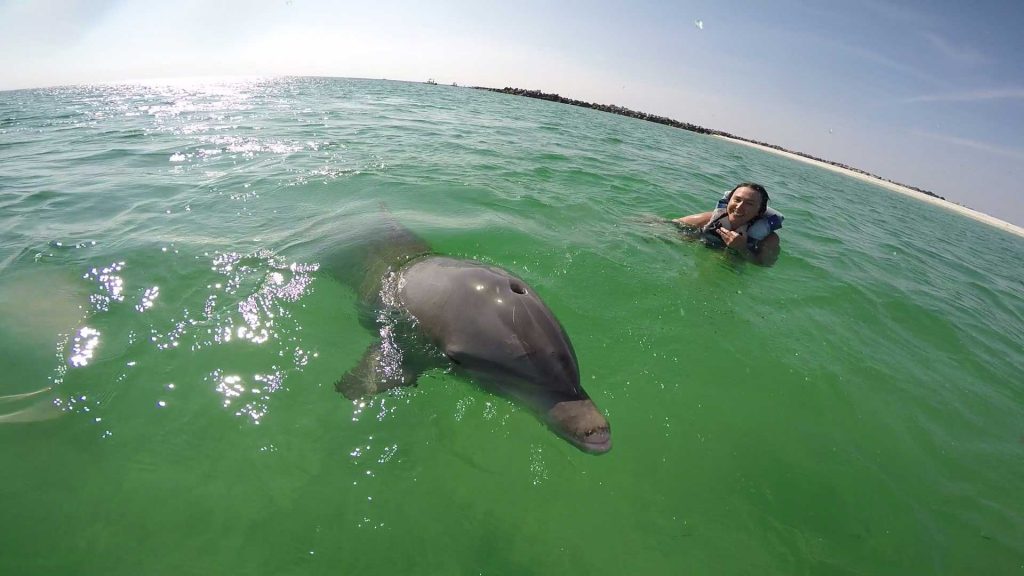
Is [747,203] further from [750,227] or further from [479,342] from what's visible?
[479,342]

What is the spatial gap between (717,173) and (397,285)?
19.7 metres

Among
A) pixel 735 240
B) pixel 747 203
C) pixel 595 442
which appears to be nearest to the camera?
pixel 595 442

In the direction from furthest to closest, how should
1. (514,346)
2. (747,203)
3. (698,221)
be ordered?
(698,221) → (747,203) → (514,346)

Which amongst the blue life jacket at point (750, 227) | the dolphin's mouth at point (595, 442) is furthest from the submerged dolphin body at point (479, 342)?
the blue life jacket at point (750, 227)

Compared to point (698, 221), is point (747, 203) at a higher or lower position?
higher

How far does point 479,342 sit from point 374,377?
0.96 meters

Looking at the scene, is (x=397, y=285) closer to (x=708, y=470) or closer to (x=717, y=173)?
(x=708, y=470)

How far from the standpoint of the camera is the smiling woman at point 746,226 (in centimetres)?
734

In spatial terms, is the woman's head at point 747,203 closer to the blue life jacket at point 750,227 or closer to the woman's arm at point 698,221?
the blue life jacket at point 750,227

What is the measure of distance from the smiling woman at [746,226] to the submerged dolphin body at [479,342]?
541 cm

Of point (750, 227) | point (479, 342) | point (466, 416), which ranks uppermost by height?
point (750, 227)

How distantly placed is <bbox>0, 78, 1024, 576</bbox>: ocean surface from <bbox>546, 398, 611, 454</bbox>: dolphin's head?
309 mm

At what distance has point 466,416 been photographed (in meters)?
3.39

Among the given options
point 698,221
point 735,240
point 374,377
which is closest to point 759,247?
point 735,240
